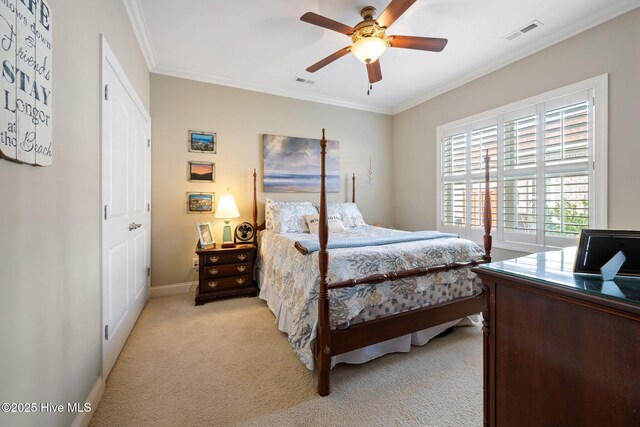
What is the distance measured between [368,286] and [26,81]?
6.07ft

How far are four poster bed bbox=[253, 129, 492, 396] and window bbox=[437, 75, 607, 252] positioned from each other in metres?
1.04

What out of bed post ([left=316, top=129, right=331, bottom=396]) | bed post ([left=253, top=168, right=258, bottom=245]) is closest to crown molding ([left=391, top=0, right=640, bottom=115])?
bed post ([left=253, top=168, right=258, bottom=245])

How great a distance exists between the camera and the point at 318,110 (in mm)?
4059

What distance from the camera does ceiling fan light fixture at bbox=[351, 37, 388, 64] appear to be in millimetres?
2082

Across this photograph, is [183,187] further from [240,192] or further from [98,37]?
[98,37]

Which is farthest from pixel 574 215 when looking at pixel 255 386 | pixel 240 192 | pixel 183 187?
pixel 183 187

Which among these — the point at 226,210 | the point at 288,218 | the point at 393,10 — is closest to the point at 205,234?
the point at 226,210

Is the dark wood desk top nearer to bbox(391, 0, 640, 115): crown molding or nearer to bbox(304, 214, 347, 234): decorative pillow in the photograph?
bbox(304, 214, 347, 234): decorative pillow

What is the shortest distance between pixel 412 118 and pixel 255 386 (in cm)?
423

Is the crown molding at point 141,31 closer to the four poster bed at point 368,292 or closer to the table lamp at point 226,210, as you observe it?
the table lamp at point 226,210

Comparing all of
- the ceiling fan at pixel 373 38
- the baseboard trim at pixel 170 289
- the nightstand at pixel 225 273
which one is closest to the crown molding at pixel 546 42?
the ceiling fan at pixel 373 38

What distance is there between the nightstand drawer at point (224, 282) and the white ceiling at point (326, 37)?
253cm

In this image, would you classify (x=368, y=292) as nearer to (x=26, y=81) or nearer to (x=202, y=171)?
(x=26, y=81)

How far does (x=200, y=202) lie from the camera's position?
3.36m
